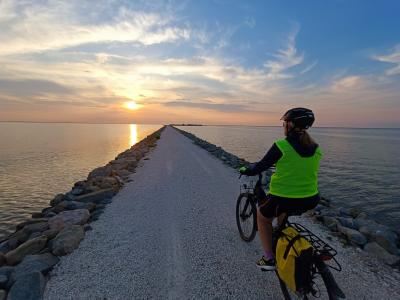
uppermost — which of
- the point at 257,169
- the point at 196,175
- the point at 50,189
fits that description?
the point at 257,169

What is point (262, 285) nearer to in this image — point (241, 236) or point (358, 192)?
point (241, 236)

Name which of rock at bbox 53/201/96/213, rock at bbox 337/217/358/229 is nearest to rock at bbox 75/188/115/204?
rock at bbox 53/201/96/213

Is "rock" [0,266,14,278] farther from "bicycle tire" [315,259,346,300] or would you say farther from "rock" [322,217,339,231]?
"rock" [322,217,339,231]

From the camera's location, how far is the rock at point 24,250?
573 centimetres

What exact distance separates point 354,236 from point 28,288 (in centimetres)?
684

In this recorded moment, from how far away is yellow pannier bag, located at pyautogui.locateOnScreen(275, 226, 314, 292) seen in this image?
3516mm

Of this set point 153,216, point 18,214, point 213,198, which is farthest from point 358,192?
point 18,214

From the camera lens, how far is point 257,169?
448cm

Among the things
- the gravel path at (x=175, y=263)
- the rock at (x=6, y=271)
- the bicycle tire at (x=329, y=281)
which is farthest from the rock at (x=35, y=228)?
the bicycle tire at (x=329, y=281)

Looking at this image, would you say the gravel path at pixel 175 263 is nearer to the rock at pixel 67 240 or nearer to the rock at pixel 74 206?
the rock at pixel 67 240

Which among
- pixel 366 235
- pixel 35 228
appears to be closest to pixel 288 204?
pixel 366 235

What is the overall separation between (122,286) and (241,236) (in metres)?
3.02

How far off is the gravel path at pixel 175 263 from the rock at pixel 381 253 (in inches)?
11.8

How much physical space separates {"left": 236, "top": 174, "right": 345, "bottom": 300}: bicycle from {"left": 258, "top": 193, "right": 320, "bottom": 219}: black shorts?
114 millimetres
